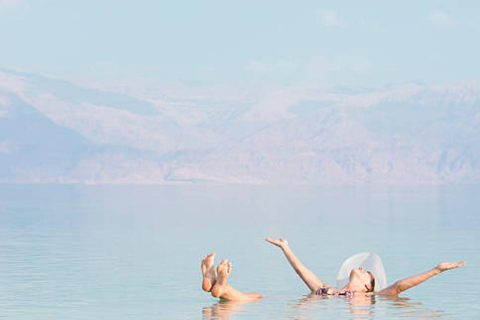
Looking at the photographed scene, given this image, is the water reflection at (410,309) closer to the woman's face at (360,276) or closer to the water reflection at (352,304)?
the water reflection at (352,304)

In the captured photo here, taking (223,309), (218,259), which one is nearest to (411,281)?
(223,309)

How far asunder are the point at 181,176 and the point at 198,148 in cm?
1845

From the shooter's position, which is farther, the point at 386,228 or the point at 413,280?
the point at 386,228

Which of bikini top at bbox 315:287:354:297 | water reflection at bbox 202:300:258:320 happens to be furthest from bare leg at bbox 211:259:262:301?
bikini top at bbox 315:287:354:297

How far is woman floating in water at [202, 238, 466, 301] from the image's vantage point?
615 inches

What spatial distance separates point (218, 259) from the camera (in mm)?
29000

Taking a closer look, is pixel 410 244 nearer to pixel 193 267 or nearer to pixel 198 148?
pixel 193 267

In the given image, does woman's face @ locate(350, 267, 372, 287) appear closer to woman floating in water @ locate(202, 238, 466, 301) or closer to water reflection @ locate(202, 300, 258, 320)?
woman floating in water @ locate(202, 238, 466, 301)

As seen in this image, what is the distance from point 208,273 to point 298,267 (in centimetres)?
165

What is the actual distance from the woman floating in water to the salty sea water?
17 centimetres

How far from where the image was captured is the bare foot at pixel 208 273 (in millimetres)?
15531

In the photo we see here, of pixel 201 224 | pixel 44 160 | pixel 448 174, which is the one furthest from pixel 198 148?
pixel 201 224

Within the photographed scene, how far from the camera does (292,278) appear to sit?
22.7 m

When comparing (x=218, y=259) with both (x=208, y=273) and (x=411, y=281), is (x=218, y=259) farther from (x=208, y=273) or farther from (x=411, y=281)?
(x=208, y=273)
